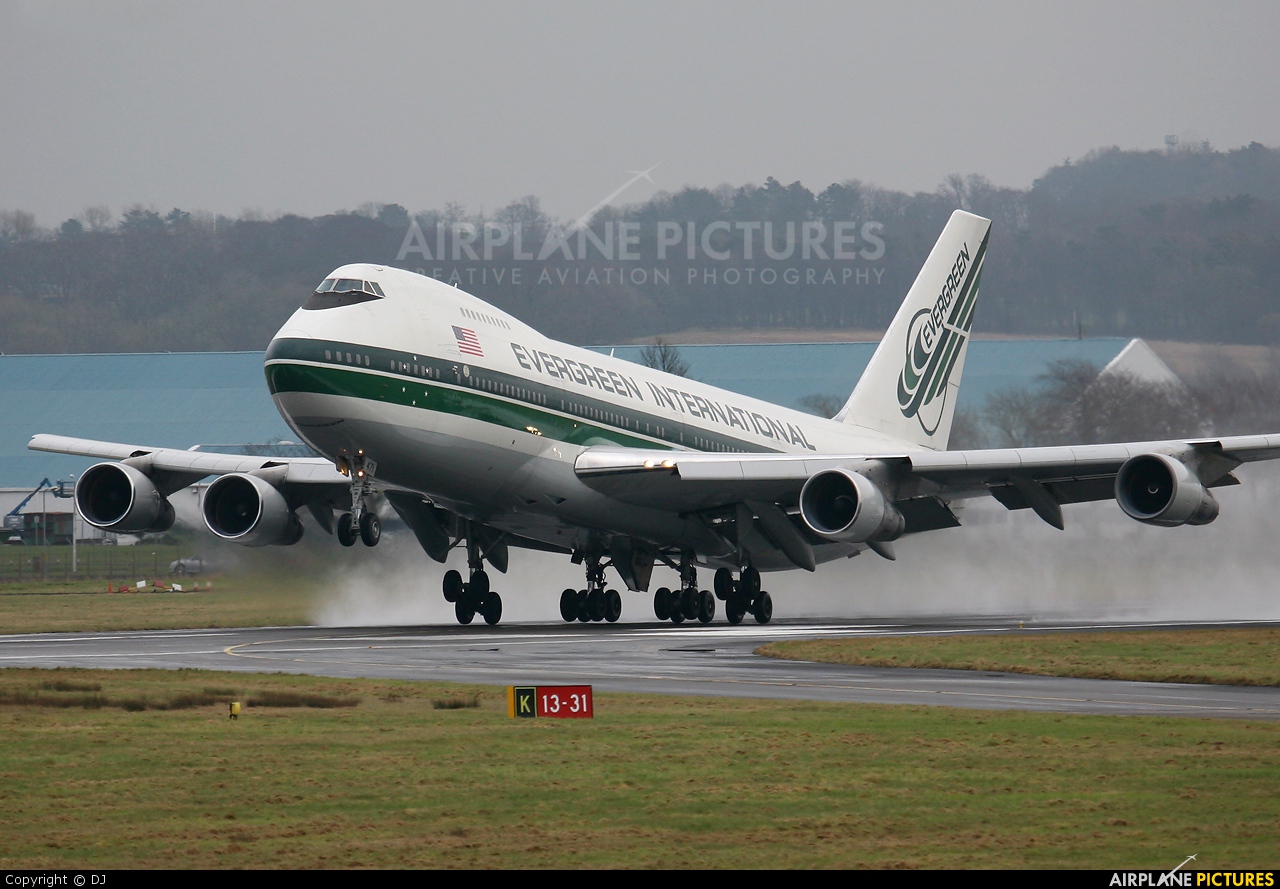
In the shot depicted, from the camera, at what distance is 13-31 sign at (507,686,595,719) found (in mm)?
15789

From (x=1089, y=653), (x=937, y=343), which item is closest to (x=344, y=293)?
(x=1089, y=653)

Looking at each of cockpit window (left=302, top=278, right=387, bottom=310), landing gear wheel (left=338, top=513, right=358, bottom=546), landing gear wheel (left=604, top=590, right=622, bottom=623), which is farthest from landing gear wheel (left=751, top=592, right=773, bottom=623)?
cockpit window (left=302, top=278, right=387, bottom=310)

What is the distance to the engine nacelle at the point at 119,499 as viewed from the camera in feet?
111

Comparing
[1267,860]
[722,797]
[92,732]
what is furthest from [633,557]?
[1267,860]

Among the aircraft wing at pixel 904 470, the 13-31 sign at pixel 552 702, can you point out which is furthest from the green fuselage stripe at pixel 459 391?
the 13-31 sign at pixel 552 702

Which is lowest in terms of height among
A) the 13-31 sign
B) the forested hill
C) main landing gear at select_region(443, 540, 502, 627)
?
the 13-31 sign

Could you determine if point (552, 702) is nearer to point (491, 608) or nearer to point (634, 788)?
point (634, 788)

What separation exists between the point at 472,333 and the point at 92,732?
1654cm

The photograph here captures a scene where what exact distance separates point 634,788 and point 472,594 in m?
23.4

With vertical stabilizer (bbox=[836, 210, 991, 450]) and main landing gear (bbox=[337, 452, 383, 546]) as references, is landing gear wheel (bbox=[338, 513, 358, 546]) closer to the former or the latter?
main landing gear (bbox=[337, 452, 383, 546])

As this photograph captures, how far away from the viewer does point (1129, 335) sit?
77000mm

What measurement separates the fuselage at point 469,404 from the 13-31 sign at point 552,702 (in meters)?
13.3

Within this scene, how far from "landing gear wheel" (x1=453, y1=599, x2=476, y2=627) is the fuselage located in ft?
6.14
